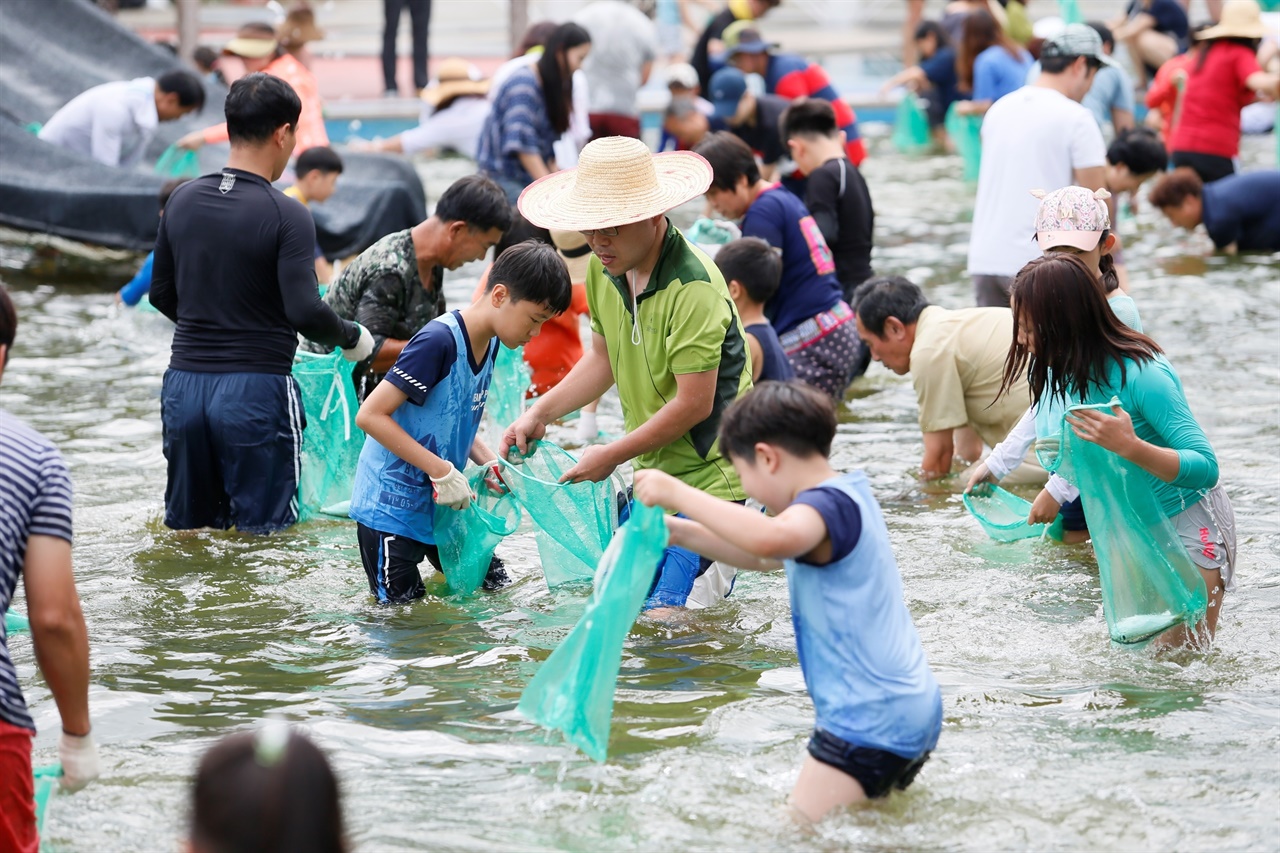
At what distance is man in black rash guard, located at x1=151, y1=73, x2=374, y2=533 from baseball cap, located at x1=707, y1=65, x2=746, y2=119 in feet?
18.5

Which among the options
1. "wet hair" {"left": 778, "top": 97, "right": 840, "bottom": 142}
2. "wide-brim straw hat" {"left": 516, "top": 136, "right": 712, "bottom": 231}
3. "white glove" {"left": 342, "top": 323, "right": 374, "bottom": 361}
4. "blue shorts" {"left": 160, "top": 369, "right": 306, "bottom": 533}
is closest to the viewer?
"wide-brim straw hat" {"left": 516, "top": 136, "right": 712, "bottom": 231}

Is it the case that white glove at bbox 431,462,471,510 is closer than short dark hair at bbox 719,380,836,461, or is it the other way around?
short dark hair at bbox 719,380,836,461

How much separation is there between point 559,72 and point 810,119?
2.51 meters

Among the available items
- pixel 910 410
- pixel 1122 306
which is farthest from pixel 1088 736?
pixel 910 410

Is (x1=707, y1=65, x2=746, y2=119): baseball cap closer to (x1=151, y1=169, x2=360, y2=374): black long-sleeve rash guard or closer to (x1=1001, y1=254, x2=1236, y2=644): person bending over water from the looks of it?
(x1=151, y1=169, x2=360, y2=374): black long-sleeve rash guard

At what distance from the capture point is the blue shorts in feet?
18.3

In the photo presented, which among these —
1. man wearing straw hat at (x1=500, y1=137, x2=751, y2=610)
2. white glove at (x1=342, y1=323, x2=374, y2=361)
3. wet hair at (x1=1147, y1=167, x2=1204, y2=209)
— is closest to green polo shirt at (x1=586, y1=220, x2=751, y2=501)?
man wearing straw hat at (x1=500, y1=137, x2=751, y2=610)

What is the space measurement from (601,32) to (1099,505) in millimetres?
8978

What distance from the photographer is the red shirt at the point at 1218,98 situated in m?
11.7

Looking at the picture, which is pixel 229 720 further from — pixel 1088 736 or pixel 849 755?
pixel 1088 736

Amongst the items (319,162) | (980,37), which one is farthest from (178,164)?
(980,37)

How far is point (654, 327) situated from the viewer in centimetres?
464

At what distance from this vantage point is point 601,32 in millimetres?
12602

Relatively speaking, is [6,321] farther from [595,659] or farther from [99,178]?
[99,178]
